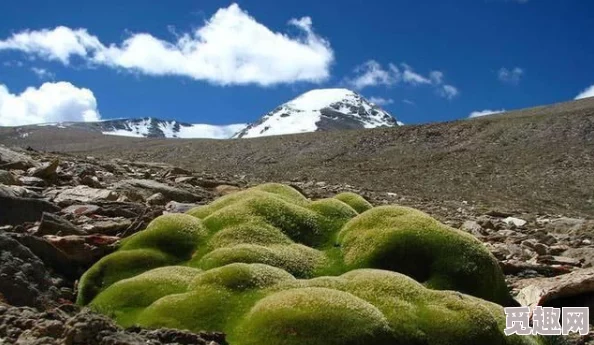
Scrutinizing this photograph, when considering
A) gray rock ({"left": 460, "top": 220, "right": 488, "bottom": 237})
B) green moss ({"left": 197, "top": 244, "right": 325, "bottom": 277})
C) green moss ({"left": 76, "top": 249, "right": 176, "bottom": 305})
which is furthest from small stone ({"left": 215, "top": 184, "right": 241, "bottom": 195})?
green moss ({"left": 197, "top": 244, "right": 325, "bottom": 277})

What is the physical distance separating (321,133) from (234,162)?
22077 millimetres

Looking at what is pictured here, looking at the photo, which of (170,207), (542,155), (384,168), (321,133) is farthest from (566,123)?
(170,207)

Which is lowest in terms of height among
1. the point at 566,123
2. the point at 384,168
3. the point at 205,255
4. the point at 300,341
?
the point at 300,341

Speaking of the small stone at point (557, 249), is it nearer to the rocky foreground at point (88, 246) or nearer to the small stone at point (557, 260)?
the rocky foreground at point (88, 246)

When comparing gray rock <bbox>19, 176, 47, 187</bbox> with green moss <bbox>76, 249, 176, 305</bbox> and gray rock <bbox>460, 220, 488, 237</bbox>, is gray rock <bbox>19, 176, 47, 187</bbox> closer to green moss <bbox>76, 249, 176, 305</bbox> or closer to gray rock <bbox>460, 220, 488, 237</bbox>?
green moss <bbox>76, 249, 176, 305</bbox>

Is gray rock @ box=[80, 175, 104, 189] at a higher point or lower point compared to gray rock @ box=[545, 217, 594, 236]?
higher

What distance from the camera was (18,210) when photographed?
19.1 meters

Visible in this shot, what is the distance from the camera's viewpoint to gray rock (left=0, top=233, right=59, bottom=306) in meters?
13.4

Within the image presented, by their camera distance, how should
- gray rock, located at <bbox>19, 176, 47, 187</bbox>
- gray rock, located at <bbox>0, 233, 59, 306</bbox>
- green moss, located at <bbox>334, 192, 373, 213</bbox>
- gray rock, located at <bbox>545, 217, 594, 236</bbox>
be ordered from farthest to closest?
gray rock, located at <bbox>545, 217, 594, 236</bbox>, gray rock, located at <bbox>19, 176, 47, 187</bbox>, green moss, located at <bbox>334, 192, 373, 213</bbox>, gray rock, located at <bbox>0, 233, 59, 306</bbox>

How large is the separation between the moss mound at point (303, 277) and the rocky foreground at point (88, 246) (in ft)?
3.60

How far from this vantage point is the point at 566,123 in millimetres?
85625

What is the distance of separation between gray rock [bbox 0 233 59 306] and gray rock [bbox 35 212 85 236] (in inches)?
108

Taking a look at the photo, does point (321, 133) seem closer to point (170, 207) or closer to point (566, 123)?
point (566, 123)

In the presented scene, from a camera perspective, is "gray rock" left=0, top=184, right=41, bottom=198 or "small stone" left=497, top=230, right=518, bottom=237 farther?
"small stone" left=497, top=230, right=518, bottom=237
